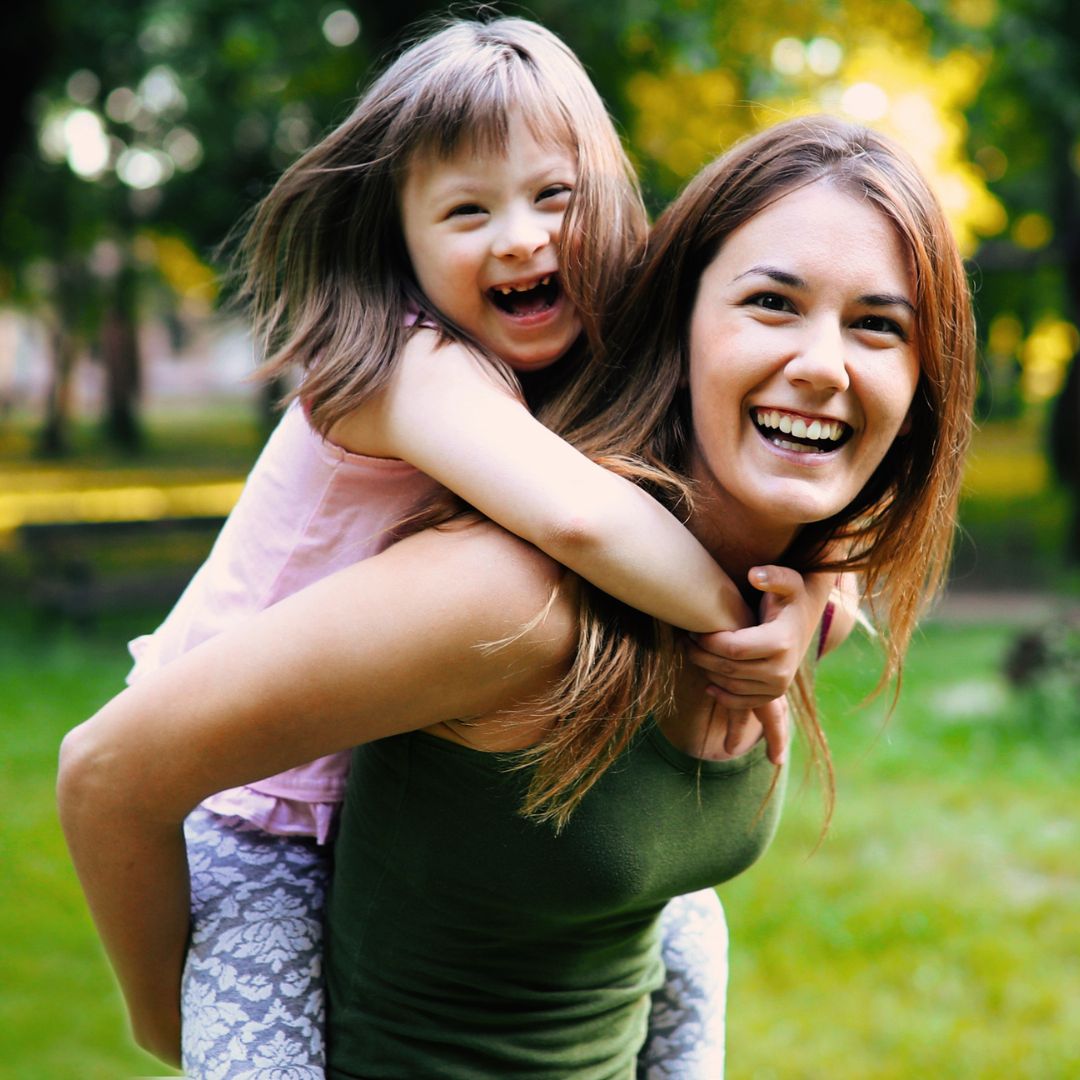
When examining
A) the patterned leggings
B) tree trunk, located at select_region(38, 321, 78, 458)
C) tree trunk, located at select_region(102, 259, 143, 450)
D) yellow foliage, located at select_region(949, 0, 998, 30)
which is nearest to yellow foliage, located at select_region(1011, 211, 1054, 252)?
yellow foliage, located at select_region(949, 0, 998, 30)

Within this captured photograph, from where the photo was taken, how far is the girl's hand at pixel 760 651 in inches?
68.1

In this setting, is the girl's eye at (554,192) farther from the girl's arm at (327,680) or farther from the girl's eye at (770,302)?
the girl's arm at (327,680)

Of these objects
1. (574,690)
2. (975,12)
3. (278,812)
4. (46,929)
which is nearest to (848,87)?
(975,12)

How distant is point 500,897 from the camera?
5.48 ft

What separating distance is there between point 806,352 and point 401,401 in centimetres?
53

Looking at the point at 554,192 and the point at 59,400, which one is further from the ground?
the point at 554,192

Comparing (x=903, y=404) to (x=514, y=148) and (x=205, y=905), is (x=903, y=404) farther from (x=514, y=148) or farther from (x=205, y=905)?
(x=205, y=905)

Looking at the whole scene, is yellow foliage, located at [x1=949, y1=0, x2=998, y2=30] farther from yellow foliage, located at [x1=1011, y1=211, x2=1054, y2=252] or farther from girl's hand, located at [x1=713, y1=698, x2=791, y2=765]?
girl's hand, located at [x1=713, y1=698, x2=791, y2=765]

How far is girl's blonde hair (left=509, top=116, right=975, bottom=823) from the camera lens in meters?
1.62

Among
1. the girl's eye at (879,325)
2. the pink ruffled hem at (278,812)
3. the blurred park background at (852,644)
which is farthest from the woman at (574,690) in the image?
the blurred park background at (852,644)

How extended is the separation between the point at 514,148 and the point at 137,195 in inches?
630

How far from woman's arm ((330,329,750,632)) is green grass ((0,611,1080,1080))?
5.28ft

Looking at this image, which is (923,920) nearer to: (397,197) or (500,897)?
(500,897)

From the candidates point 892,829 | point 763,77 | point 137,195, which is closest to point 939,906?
point 892,829
